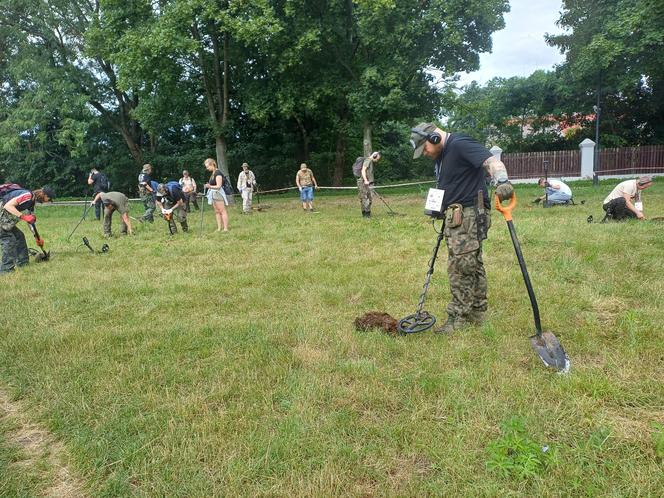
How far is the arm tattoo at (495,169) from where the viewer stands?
3.76 meters

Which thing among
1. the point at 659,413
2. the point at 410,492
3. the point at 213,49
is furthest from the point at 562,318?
the point at 213,49

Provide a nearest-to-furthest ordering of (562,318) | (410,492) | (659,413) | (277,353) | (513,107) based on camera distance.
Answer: (410,492) < (659,413) < (277,353) < (562,318) < (513,107)

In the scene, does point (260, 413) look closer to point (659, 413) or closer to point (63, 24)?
point (659, 413)

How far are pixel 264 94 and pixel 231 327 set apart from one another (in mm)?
16272

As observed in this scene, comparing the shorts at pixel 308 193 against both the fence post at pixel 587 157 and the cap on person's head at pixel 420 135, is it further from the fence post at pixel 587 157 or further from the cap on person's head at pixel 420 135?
the fence post at pixel 587 157

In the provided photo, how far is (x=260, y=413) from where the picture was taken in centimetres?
307

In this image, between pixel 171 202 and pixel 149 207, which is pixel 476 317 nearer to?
pixel 171 202

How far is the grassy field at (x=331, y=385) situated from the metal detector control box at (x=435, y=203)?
3.59ft

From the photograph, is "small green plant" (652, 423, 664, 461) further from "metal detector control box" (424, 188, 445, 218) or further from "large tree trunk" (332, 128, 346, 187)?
"large tree trunk" (332, 128, 346, 187)

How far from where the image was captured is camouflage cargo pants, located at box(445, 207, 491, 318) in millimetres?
4145

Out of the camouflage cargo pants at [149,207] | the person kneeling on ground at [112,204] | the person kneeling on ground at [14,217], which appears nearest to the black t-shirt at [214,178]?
the person kneeling on ground at [112,204]

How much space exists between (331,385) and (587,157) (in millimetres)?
23407

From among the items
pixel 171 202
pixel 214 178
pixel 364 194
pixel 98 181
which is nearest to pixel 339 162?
pixel 364 194

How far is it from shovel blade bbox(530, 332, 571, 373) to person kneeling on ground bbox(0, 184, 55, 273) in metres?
7.44
